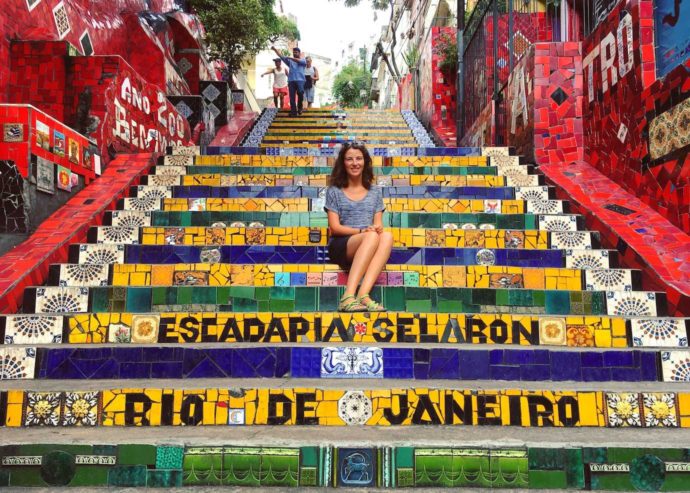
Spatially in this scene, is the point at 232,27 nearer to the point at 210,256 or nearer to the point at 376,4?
the point at 210,256

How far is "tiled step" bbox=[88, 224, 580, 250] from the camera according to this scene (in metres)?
4.11

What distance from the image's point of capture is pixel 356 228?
12.2 ft

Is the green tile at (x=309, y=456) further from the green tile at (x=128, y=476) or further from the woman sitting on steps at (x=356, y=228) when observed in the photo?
the woman sitting on steps at (x=356, y=228)

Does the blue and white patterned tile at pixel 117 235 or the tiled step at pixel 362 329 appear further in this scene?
the blue and white patterned tile at pixel 117 235

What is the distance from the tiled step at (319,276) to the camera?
142 inches

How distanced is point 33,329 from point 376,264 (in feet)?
6.20

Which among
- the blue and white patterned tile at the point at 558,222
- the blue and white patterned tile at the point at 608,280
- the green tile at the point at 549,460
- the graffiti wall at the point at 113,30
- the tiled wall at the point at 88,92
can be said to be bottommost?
the green tile at the point at 549,460

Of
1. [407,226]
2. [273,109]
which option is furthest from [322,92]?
[407,226]

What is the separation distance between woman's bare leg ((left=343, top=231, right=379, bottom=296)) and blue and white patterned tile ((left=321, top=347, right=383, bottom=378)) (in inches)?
22.0

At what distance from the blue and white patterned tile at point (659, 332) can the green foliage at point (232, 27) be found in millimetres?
10662

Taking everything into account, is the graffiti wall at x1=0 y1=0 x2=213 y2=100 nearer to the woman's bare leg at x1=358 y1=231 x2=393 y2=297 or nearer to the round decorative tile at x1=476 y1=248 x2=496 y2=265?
the woman's bare leg at x1=358 y1=231 x2=393 y2=297

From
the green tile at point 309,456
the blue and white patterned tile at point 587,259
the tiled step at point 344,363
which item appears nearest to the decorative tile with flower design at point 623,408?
the tiled step at point 344,363

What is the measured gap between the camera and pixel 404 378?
8.89 feet

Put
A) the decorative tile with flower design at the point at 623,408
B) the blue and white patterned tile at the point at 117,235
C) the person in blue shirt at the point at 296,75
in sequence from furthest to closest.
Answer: the person in blue shirt at the point at 296,75, the blue and white patterned tile at the point at 117,235, the decorative tile with flower design at the point at 623,408
